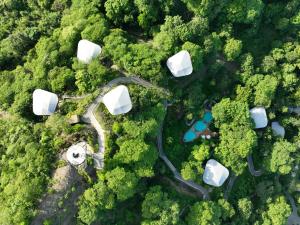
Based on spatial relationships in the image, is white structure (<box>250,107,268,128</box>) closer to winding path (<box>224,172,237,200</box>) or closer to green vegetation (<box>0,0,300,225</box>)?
green vegetation (<box>0,0,300,225</box>)

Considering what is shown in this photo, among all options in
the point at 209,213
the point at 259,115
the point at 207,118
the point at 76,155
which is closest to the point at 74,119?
the point at 76,155

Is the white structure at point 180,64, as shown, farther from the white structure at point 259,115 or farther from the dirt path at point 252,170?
the dirt path at point 252,170

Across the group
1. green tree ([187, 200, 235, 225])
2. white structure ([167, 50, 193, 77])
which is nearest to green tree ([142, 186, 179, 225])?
green tree ([187, 200, 235, 225])

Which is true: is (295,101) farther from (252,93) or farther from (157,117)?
(157,117)

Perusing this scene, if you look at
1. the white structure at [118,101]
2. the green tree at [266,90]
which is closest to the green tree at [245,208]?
the green tree at [266,90]

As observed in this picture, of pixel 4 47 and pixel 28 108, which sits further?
pixel 4 47

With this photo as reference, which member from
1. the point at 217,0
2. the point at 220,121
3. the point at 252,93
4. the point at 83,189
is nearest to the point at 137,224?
the point at 83,189
